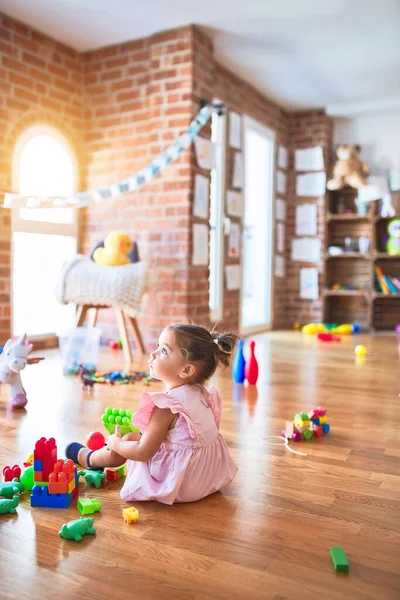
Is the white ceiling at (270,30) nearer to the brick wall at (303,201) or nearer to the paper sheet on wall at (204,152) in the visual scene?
the paper sheet on wall at (204,152)

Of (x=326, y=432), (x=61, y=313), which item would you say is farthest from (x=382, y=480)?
(x=61, y=313)

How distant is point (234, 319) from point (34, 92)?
2506 mm

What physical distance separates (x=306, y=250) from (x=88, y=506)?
17.1ft

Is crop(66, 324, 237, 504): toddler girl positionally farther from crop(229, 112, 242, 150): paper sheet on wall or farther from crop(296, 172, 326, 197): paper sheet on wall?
crop(296, 172, 326, 197): paper sheet on wall

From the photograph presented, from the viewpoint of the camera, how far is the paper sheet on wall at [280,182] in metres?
6.24

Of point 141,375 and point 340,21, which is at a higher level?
point 340,21

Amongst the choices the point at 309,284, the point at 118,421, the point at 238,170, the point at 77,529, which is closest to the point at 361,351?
the point at 238,170

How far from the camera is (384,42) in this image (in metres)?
4.47

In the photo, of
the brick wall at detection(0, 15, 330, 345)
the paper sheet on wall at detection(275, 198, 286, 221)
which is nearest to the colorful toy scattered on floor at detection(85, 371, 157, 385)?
the brick wall at detection(0, 15, 330, 345)

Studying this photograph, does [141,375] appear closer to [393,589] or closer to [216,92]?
[393,589]

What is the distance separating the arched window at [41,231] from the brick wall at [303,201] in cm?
267

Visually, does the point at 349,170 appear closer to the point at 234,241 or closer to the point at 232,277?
the point at 234,241

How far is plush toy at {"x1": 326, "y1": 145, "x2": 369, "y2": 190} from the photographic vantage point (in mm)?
6086

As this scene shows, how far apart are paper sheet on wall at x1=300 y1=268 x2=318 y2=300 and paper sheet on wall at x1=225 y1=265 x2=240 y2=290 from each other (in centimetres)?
121
